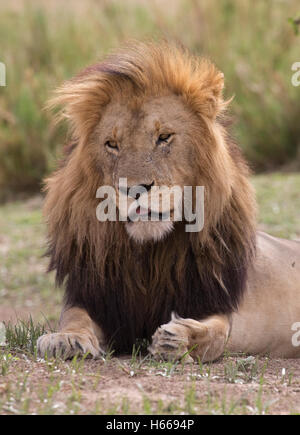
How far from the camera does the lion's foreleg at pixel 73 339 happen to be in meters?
3.39

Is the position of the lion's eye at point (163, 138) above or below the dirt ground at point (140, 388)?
above

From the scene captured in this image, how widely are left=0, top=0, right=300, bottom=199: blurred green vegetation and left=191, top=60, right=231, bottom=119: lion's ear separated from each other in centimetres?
497

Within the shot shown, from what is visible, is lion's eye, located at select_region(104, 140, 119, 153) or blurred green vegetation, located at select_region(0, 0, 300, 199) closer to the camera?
lion's eye, located at select_region(104, 140, 119, 153)

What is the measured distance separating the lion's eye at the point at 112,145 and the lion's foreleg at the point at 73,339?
0.77m

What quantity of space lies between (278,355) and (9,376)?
1708mm

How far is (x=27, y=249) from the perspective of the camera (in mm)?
7469

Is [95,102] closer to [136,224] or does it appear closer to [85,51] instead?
[136,224]

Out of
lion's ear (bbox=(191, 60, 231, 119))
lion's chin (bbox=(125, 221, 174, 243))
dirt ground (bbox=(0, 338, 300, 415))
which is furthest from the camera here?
lion's ear (bbox=(191, 60, 231, 119))

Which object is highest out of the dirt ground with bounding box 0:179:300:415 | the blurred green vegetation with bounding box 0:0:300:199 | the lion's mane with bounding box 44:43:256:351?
the blurred green vegetation with bounding box 0:0:300:199

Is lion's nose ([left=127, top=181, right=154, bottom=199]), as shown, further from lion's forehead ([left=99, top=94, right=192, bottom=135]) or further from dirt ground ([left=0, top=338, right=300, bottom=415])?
dirt ground ([left=0, top=338, right=300, bottom=415])

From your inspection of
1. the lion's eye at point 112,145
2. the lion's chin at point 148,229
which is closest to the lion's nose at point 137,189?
the lion's chin at point 148,229

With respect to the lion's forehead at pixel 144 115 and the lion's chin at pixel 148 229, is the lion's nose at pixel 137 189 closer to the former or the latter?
the lion's chin at pixel 148 229

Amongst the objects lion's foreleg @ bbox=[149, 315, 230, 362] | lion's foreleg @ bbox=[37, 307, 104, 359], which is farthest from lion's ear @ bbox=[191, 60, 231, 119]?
lion's foreleg @ bbox=[37, 307, 104, 359]

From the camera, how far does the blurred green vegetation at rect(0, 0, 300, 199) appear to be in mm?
9325
